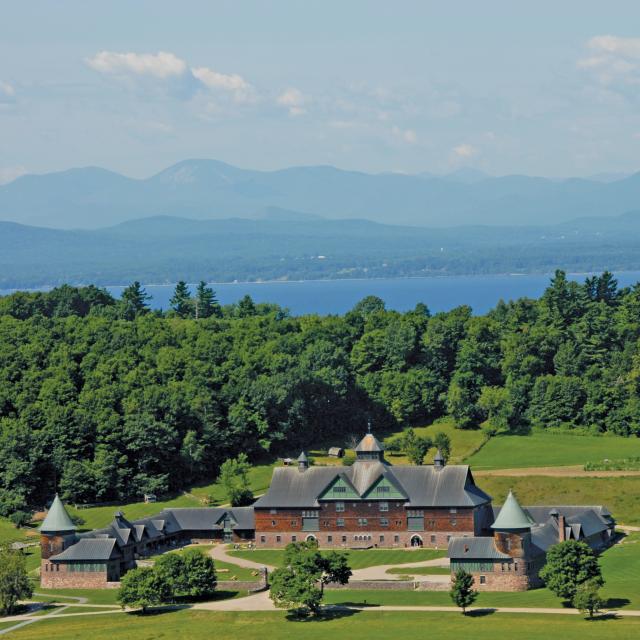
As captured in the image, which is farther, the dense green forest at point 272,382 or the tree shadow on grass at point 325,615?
the dense green forest at point 272,382

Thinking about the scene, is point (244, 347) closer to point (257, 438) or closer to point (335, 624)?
point (257, 438)

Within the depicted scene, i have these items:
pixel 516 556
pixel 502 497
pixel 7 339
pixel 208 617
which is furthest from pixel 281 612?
pixel 7 339

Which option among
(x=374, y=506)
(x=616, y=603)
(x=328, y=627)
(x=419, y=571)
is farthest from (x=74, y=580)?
(x=616, y=603)

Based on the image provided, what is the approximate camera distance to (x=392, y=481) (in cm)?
10756

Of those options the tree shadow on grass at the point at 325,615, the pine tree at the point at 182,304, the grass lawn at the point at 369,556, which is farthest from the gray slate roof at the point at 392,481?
the pine tree at the point at 182,304

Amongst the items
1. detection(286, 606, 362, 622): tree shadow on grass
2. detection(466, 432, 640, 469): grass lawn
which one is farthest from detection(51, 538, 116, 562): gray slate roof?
detection(466, 432, 640, 469): grass lawn

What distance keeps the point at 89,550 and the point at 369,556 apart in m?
17.9

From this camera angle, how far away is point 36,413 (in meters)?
131

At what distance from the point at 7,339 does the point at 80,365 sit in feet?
33.4

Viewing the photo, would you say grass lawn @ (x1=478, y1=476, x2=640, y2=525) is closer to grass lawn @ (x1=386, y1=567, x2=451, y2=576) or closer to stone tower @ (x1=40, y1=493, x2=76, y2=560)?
grass lawn @ (x1=386, y1=567, x2=451, y2=576)

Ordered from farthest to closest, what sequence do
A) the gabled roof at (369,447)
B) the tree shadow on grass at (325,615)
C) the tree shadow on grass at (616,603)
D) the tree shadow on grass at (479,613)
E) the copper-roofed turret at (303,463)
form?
the copper-roofed turret at (303,463) < the gabled roof at (369,447) < the tree shadow on grass at (325,615) < the tree shadow on grass at (479,613) < the tree shadow on grass at (616,603)

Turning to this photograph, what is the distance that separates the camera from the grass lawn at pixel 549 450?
124m

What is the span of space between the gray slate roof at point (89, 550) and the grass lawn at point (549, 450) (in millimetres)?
36175

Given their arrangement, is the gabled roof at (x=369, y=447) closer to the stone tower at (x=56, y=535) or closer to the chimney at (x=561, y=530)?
the chimney at (x=561, y=530)
